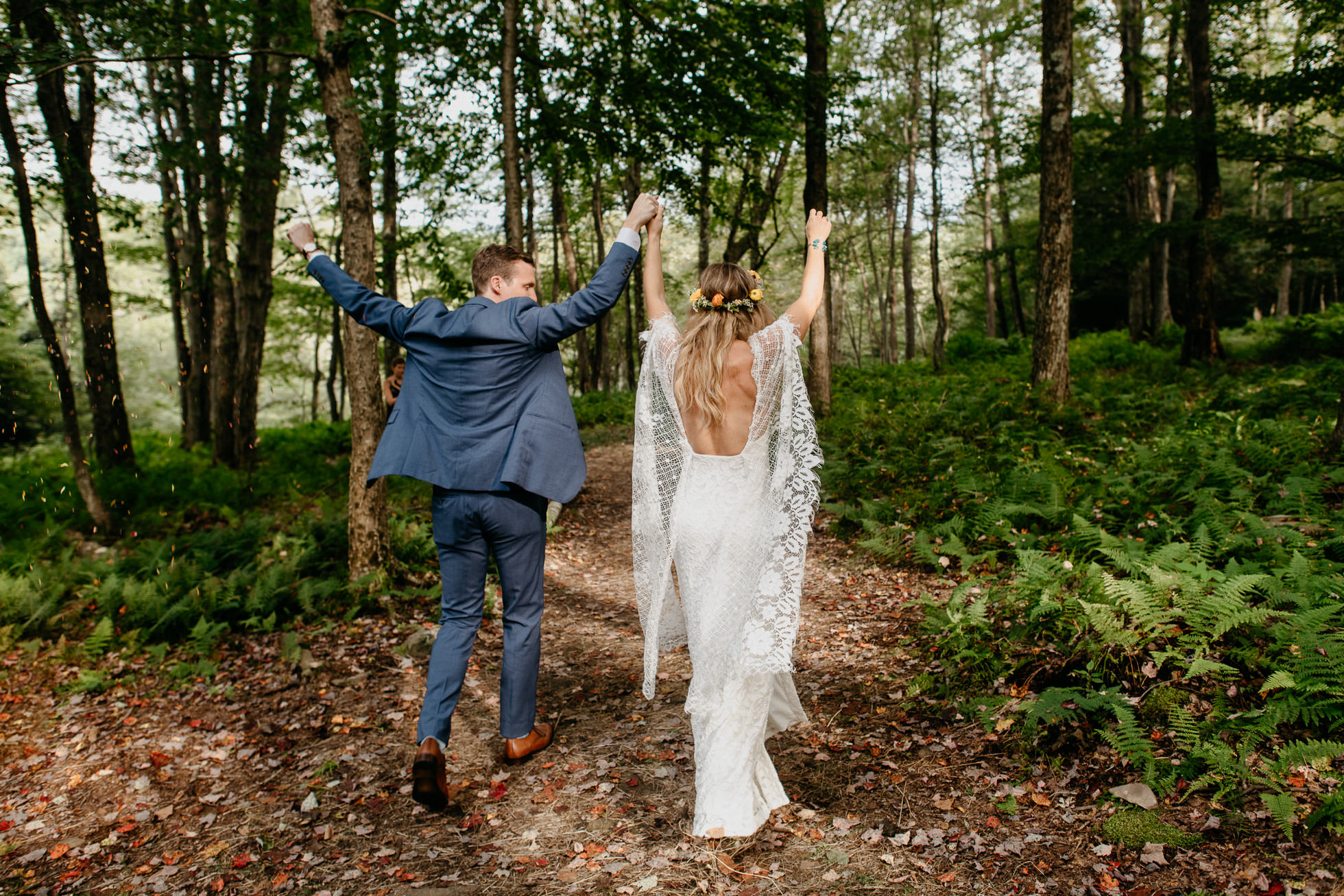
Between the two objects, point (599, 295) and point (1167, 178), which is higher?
point (1167, 178)

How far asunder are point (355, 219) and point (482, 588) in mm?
3743

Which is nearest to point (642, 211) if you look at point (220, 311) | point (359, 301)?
point (359, 301)

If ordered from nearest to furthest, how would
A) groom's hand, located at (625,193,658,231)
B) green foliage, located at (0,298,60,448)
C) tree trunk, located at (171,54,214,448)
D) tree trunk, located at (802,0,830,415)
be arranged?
groom's hand, located at (625,193,658,231), tree trunk, located at (171,54,214,448), tree trunk, located at (802,0,830,415), green foliage, located at (0,298,60,448)

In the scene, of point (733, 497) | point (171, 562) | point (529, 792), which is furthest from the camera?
point (171, 562)

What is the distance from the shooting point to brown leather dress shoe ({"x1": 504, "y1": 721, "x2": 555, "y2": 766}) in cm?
401

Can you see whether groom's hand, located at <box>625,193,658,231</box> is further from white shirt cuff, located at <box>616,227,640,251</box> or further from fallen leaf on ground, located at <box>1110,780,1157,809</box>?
fallen leaf on ground, located at <box>1110,780,1157,809</box>

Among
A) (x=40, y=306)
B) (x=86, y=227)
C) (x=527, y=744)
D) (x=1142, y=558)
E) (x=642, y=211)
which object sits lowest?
(x=527, y=744)

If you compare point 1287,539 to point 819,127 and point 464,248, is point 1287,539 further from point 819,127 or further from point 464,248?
point 464,248

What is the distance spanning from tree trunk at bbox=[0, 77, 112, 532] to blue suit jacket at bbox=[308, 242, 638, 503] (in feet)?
17.8

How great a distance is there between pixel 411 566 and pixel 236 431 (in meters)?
7.34

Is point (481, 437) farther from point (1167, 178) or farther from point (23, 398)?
point (1167, 178)

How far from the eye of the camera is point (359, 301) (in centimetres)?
383

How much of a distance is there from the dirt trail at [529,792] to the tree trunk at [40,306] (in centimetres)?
284

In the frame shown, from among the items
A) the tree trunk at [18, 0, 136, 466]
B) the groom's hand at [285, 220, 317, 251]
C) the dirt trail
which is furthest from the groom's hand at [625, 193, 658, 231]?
the tree trunk at [18, 0, 136, 466]
